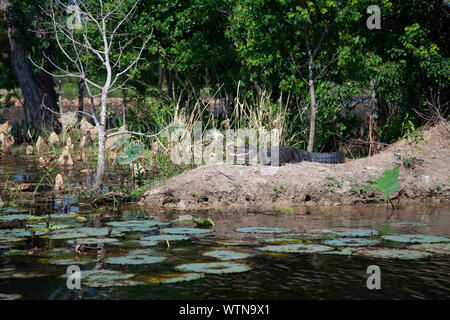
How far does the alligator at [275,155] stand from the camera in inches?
378

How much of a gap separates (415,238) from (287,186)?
289cm

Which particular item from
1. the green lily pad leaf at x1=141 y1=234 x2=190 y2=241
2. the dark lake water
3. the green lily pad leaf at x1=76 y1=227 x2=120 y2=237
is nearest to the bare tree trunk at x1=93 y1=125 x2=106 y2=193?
the dark lake water

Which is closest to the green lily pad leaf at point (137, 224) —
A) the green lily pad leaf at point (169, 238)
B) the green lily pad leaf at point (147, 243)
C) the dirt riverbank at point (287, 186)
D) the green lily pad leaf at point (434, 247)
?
the green lily pad leaf at point (169, 238)

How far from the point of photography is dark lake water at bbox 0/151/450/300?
435 cm

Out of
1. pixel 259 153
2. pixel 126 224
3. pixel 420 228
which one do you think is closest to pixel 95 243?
pixel 126 224

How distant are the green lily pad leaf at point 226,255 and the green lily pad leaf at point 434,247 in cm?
172

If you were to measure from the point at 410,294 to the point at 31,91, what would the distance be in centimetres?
1895

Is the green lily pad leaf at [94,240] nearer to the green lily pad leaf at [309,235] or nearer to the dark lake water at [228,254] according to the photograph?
the dark lake water at [228,254]

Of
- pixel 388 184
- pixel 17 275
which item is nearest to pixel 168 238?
pixel 17 275

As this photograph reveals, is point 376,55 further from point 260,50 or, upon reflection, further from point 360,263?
point 360,263

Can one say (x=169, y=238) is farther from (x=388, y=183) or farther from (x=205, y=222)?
(x=388, y=183)

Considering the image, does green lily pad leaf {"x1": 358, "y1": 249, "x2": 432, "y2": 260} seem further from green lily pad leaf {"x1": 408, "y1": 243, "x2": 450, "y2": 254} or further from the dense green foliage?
the dense green foliage

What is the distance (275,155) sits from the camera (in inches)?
377
